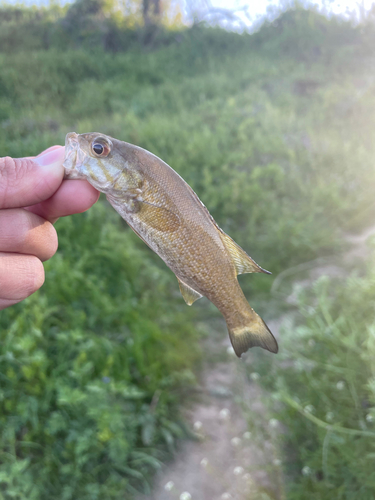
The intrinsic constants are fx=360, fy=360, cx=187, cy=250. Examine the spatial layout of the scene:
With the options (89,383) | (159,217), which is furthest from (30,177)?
(89,383)

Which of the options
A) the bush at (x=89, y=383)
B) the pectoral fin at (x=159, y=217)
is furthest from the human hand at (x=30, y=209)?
the bush at (x=89, y=383)

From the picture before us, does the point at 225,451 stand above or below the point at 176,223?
below

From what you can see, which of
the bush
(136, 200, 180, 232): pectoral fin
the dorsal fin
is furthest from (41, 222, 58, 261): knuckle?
the bush

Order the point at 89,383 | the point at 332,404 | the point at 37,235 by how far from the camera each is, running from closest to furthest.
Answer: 1. the point at 37,235
2. the point at 332,404
3. the point at 89,383

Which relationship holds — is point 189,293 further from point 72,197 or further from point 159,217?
point 72,197

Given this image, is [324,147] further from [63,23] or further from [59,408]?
[63,23]

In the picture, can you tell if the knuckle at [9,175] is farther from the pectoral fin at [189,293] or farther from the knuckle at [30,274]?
the pectoral fin at [189,293]

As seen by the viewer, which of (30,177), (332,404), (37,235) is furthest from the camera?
(332,404)
